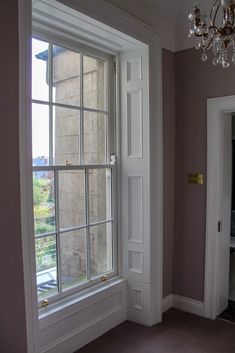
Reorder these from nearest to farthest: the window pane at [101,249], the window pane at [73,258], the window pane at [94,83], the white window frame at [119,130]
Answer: the white window frame at [119,130]
the window pane at [73,258]
the window pane at [94,83]
the window pane at [101,249]

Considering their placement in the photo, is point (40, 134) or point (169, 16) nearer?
point (40, 134)

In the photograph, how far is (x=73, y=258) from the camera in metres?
2.49

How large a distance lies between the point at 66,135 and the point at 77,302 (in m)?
1.30

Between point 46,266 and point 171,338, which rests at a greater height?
point 46,266

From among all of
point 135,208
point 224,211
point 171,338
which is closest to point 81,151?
point 135,208

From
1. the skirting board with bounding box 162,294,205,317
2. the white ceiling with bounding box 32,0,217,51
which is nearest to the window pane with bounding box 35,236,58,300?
the skirting board with bounding box 162,294,205,317

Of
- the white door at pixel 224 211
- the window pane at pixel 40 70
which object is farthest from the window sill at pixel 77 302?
the window pane at pixel 40 70

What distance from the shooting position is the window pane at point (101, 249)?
2.67 m

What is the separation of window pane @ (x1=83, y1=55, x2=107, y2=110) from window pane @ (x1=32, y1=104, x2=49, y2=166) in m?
0.45

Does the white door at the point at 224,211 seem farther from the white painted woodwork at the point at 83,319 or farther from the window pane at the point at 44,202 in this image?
the window pane at the point at 44,202

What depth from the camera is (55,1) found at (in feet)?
6.33

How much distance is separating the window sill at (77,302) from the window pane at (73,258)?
113 mm

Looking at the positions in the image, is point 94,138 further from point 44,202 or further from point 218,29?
point 218,29

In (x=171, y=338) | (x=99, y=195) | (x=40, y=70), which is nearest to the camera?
(x=40, y=70)
